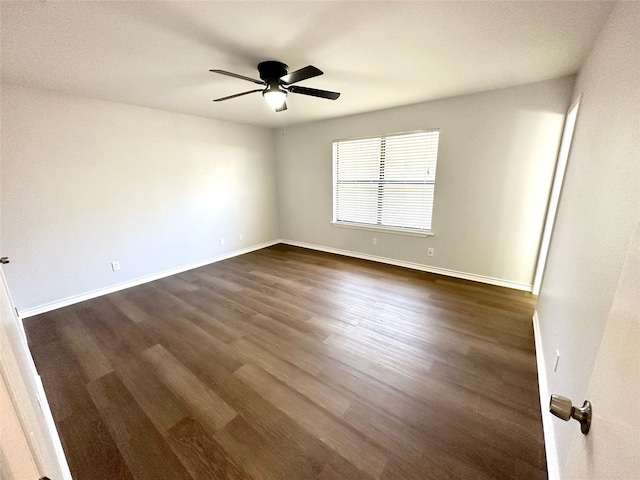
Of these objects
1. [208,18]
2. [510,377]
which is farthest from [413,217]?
[208,18]

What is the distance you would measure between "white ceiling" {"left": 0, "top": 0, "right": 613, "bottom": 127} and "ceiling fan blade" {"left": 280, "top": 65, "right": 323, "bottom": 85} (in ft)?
→ 0.64

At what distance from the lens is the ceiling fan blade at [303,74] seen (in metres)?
1.75

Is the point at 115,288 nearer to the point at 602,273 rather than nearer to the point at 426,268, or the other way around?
the point at 426,268

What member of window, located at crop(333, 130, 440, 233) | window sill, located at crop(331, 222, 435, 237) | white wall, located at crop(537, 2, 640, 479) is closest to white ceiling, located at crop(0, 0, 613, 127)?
white wall, located at crop(537, 2, 640, 479)

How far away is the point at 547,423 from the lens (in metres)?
1.41

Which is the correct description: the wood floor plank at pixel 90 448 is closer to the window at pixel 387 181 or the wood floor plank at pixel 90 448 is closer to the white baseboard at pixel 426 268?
the white baseboard at pixel 426 268

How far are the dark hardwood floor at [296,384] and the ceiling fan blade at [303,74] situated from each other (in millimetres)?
2157

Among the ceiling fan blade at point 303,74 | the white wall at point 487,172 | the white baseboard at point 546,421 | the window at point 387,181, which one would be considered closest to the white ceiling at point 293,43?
the ceiling fan blade at point 303,74

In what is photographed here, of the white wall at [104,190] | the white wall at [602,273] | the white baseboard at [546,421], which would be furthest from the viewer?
the white wall at [104,190]

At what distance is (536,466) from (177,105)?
460 centimetres

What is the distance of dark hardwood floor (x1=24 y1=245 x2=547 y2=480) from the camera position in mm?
1307

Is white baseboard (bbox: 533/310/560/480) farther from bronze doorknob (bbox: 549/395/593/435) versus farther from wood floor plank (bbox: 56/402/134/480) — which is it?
wood floor plank (bbox: 56/402/134/480)

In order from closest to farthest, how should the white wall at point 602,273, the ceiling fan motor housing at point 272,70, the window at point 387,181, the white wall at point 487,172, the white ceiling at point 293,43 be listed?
1. the white wall at point 602,273
2. the white ceiling at point 293,43
3. the ceiling fan motor housing at point 272,70
4. the white wall at point 487,172
5. the window at point 387,181

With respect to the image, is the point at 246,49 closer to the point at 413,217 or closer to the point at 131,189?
the point at 131,189
